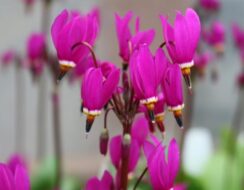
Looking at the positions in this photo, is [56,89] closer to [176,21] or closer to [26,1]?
[26,1]

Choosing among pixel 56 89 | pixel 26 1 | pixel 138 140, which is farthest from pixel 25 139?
pixel 138 140

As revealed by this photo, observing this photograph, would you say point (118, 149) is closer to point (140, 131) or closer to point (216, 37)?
point (140, 131)

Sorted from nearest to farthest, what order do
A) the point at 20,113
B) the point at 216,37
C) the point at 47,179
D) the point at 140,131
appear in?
1. the point at 140,131
2. the point at 216,37
3. the point at 47,179
4. the point at 20,113

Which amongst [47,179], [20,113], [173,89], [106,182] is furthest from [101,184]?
[20,113]

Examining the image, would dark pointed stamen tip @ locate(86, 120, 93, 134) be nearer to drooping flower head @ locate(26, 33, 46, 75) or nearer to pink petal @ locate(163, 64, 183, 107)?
pink petal @ locate(163, 64, 183, 107)

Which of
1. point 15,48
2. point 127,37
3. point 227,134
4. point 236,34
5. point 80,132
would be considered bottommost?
point 80,132

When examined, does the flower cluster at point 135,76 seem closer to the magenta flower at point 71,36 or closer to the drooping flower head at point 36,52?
the magenta flower at point 71,36

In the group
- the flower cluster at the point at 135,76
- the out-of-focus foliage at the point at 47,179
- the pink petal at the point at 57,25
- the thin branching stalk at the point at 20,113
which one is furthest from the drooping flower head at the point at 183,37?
the thin branching stalk at the point at 20,113
